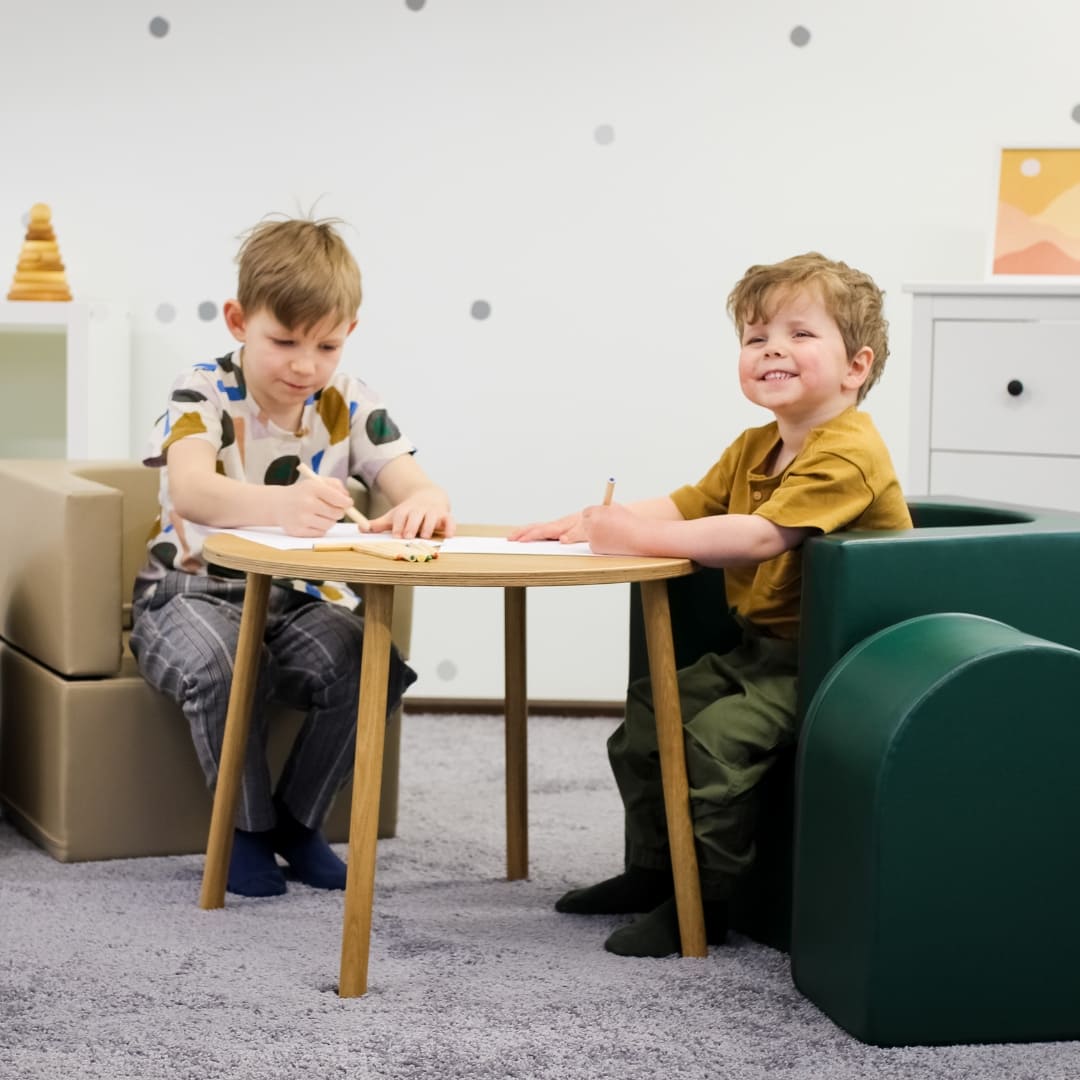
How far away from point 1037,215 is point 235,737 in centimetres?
159

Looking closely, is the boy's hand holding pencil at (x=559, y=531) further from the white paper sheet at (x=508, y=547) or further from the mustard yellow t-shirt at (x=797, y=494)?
the mustard yellow t-shirt at (x=797, y=494)

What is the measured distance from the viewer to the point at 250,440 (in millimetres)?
1933

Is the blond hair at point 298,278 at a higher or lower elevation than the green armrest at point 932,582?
higher

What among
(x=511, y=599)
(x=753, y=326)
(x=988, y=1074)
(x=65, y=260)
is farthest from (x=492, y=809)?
(x=65, y=260)

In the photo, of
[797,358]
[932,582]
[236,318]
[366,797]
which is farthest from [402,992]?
[236,318]

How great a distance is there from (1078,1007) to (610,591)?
1.60m

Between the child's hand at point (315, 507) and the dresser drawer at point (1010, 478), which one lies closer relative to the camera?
the child's hand at point (315, 507)

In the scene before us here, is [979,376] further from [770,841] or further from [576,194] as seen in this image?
[770,841]

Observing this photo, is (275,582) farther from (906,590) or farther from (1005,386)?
(1005,386)

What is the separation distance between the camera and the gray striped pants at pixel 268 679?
1807 millimetres

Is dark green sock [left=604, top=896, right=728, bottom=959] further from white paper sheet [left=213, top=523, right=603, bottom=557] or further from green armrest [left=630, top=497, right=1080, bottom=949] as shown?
white paper sheet [left=213, top=523, right=603, bottom=557]

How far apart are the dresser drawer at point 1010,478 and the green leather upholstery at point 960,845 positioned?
106 centimetres

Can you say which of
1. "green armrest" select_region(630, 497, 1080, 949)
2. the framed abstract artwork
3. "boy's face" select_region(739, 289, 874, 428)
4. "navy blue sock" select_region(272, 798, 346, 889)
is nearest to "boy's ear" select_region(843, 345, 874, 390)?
"boy's face" select_region(739, 289, 874, 428)

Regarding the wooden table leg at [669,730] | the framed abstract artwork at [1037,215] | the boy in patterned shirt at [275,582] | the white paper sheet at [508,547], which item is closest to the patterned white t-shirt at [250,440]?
the boy in patterned shirt at [275,582]
